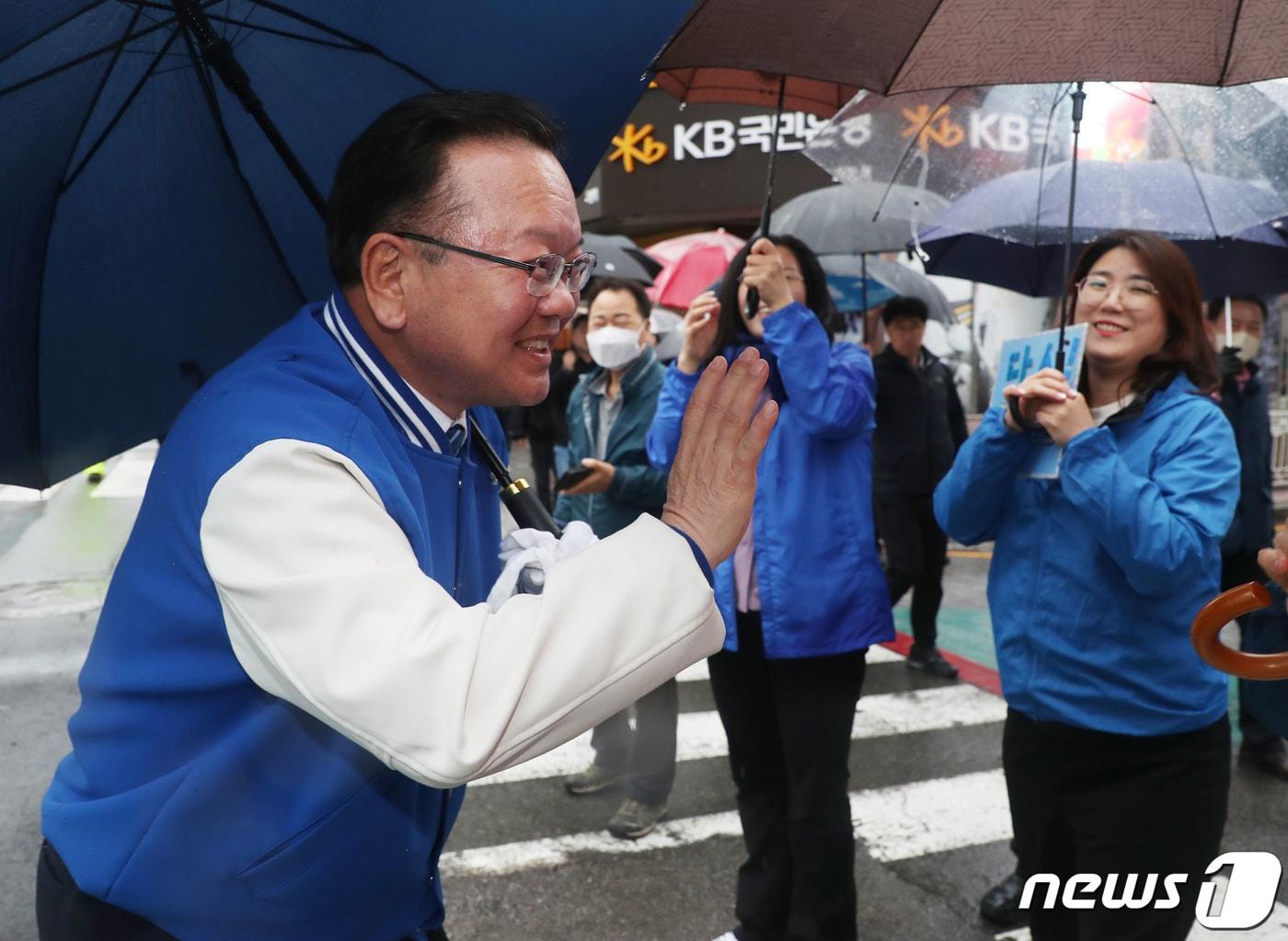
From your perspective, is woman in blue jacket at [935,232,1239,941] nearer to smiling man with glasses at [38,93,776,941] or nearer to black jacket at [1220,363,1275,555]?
smiling man with glasses at [38,93,776,941]

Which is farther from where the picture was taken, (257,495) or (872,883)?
(872,883)

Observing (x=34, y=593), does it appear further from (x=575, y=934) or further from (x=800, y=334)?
(x=800, y=334)

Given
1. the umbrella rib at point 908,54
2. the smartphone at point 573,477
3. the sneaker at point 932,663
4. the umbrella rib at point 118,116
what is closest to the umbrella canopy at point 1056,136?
the umbrella rib at point 908,54

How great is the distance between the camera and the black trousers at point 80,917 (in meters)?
1.61

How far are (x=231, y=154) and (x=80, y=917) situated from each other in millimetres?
1421

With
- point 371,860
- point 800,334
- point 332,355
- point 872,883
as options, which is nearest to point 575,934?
point 872,883

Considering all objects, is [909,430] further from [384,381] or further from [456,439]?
[384,381]

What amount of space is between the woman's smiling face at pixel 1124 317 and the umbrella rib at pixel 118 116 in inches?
90.1

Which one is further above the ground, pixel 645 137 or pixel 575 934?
pixel 645 137

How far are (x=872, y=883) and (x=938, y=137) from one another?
9.33ft

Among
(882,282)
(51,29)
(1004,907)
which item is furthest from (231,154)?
(882,282)

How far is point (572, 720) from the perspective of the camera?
4.18ft

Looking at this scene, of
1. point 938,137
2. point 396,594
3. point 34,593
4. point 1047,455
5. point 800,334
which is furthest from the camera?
point 34,593

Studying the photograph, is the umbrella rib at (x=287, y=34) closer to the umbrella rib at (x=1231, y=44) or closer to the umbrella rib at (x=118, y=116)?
the umbrella rib at (x=118, y=116)
